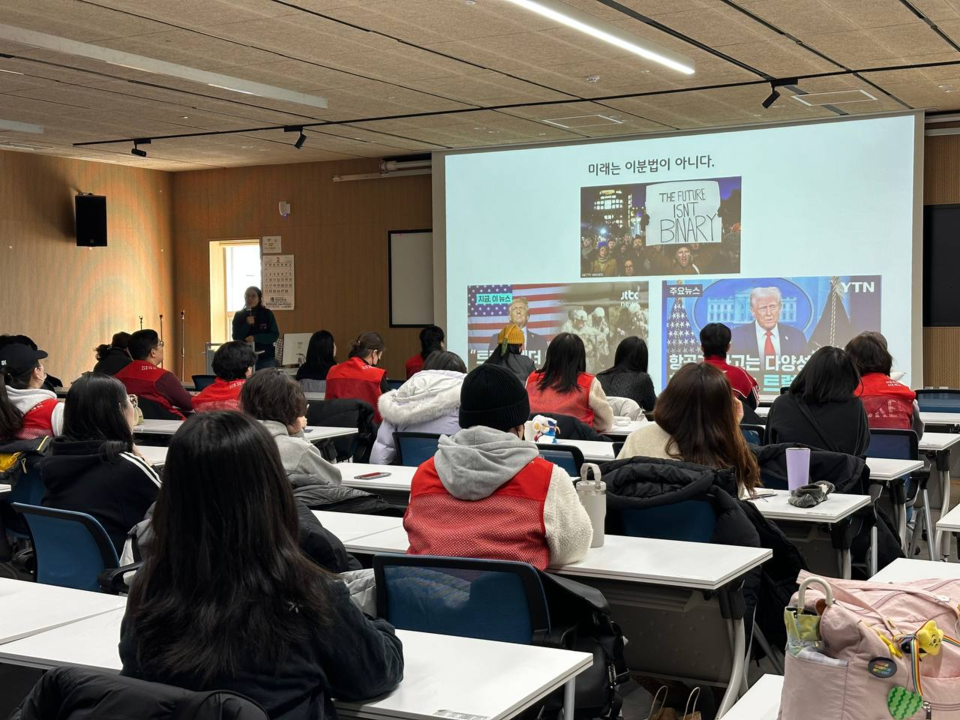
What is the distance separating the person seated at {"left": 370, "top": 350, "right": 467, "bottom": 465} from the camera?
5.48 metres

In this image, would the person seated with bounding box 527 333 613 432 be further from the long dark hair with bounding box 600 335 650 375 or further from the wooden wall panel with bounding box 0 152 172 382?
the wooden wall panel with bounding box 0 152 172 382

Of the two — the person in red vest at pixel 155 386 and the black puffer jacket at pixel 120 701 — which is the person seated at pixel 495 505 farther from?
the person in red vest at pixel 155 386

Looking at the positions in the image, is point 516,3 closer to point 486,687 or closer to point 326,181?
point 486,687

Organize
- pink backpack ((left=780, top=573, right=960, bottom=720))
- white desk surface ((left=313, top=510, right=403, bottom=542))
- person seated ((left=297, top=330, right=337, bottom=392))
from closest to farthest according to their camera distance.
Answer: pink backpack ((left=780, top=573, right=960, bottom=720)) → white desk surface ((left=313, top=510, right=403, bottom=542)) → person seated ((left=297, top=330, right=337, bottom=392))

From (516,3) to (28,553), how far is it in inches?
138

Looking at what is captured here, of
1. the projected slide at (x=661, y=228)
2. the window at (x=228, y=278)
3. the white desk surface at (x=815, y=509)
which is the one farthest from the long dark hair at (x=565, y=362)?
the window at (x=228, y=278)

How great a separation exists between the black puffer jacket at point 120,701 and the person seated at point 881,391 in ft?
15.1

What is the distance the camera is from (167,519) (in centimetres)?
171

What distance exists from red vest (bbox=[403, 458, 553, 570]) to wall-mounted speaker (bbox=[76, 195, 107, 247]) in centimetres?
1025

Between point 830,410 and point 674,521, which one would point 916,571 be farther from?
point 830,410

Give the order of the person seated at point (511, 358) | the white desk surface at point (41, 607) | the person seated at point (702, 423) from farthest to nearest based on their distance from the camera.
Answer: the person seated at point (511, 358) < the person seated at point (702, 423) < the white desk surface at point (41, 607)

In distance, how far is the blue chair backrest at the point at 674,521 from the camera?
319 cm

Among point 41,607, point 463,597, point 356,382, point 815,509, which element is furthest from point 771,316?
point 41,607

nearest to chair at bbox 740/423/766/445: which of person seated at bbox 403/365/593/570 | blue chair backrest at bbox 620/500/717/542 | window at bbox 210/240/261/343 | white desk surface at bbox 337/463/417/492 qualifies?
white desk surface at bbox 337/463/417/492
